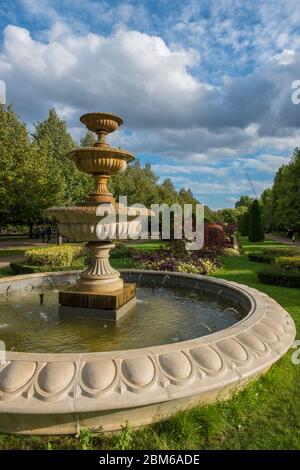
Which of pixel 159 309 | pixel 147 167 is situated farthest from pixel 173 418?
pixel 147 167

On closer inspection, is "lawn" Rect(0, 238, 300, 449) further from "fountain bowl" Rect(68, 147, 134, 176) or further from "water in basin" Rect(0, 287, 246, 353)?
"fountain bowl" Rect(68, 147, 134, 176)

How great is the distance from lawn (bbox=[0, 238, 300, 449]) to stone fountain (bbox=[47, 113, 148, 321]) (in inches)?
126

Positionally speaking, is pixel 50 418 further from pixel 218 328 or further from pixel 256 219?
pixel 256 219

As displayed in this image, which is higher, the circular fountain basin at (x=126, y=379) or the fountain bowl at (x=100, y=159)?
the fountain bowl at (x=100, y=159)

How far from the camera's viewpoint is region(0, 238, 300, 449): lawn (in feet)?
10.5

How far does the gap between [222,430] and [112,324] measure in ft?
10.8

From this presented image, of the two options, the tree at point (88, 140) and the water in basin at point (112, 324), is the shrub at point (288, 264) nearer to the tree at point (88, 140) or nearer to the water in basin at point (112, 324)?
the water in basin at point (112, 324)

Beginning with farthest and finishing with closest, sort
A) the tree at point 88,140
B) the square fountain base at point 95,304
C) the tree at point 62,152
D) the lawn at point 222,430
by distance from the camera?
the tree at point 88,140 → the tree at point 62,152 → the square fountain base at point 95,304 → the lawn at point 222,430

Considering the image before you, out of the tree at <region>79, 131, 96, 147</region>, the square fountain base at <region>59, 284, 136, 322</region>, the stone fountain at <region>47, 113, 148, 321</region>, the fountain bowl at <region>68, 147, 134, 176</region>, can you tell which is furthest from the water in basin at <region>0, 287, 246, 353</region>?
the tree at <region>79, 131, 96, 147</region>

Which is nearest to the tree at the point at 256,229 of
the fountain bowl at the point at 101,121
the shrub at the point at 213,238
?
the shrub at the point at 213,238

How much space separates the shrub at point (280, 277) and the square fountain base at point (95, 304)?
276 inches

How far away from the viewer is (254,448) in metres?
3.21

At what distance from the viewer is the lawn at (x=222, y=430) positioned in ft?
10.5

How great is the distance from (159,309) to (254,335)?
120 inches
